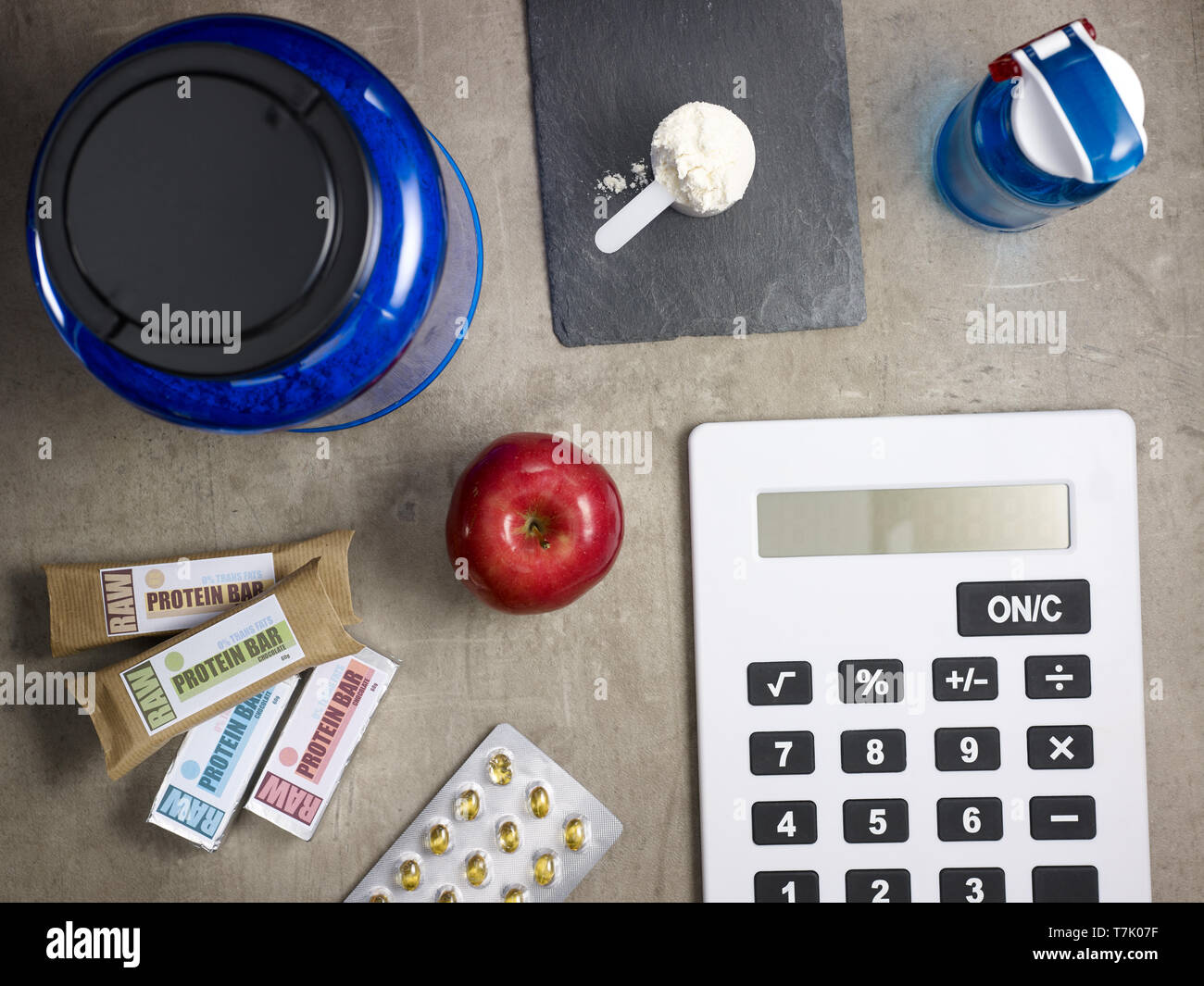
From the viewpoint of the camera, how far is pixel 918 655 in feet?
1.95

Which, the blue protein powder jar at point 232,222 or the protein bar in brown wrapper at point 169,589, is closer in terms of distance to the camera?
the blue protein powder jar at point 232,222

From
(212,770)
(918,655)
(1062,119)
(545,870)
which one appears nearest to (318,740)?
(212,770)

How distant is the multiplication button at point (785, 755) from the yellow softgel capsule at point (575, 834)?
0.14 metres

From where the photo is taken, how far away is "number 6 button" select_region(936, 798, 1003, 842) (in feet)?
1.94

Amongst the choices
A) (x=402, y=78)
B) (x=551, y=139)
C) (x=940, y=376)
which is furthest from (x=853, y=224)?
(x=402, y=78)

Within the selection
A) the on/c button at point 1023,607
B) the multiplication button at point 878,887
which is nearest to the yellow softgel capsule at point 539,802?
the multiplication button at point 878,887

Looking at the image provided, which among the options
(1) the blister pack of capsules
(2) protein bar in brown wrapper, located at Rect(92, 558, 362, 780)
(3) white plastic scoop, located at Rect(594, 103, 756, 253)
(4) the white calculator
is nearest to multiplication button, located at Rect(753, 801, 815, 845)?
(4) the white calculator

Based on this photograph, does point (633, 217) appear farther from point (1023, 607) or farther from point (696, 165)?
point (1023, 607)

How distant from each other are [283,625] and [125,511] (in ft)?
0.53

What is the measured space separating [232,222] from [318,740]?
36cm

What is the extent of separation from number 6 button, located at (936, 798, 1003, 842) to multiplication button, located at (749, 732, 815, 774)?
99 millimetres

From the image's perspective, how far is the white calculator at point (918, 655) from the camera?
592 millimetres

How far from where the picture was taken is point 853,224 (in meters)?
0.60

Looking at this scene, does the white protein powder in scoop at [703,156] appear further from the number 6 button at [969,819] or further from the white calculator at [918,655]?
the number 6 button at [969,819]
